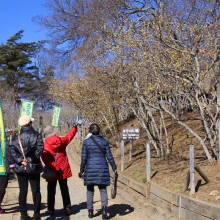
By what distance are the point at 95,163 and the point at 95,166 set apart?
52 millimetres

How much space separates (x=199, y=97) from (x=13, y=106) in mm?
25814

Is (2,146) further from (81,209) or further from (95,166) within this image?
(81,209)

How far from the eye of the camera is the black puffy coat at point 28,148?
622 cm

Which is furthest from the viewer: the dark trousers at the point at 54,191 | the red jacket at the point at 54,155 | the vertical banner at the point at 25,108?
the vertical banner at the point at 25,108

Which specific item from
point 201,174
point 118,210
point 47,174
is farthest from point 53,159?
point 201,174

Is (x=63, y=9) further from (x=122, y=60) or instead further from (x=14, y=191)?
(x=14, y=191)

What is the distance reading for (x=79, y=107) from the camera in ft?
66.8

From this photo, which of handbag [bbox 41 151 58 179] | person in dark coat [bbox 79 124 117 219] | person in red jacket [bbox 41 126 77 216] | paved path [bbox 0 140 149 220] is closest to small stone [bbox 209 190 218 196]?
A: paved path [bbox 0 140 149 220]

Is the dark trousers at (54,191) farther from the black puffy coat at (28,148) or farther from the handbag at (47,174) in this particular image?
the black puffy coat at (28,148)

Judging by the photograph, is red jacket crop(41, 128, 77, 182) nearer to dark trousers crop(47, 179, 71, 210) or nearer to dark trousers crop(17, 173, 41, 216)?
Answer: dark trousers crop(47, 179, 71, 210)

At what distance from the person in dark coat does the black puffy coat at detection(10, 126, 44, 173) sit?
36.5 inches

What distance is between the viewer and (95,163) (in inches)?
267

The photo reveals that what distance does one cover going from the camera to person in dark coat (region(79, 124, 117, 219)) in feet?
22.1

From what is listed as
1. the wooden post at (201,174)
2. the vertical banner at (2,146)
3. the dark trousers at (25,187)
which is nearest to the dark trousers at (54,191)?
the dark trousers at (25,187)
